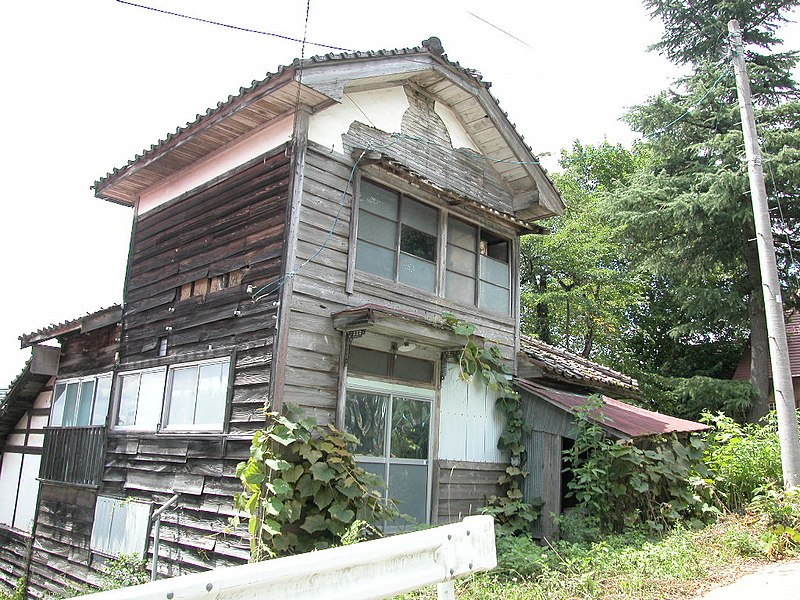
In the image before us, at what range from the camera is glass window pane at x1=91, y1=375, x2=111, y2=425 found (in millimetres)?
11586

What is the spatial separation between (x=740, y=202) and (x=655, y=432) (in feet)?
31.0

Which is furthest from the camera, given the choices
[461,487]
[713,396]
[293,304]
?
[713,396]

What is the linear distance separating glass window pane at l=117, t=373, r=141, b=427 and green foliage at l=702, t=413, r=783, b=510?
31.3 feet

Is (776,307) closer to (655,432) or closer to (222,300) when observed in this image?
(655,432)

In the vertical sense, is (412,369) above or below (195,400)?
above

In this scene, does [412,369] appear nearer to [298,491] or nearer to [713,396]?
[298,491]

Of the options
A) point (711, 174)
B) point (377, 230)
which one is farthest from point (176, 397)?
point (711, 174)

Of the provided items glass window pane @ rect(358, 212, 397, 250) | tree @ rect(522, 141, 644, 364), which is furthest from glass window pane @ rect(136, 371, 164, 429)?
tree @ rect(522, 141, 644, 364)

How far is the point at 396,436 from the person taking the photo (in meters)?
9.61

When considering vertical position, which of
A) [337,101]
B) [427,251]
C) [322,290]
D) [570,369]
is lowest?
[570,369]

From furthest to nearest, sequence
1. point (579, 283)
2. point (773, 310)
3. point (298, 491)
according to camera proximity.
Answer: point (579, 283)
point (773, 310)
point (298, 491)

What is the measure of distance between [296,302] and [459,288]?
3526mm

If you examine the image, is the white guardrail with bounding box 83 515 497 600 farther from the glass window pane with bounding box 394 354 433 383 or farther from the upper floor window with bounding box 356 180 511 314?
the upper floor window with bounding box 356 180 511 314

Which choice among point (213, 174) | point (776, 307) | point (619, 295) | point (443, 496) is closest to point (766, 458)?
point (776, 307)
